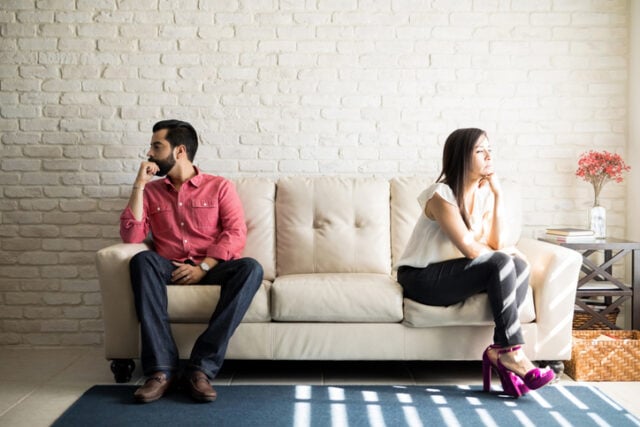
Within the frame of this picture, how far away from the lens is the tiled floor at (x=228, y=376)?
7.67 ft

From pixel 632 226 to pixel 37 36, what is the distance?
132 inches

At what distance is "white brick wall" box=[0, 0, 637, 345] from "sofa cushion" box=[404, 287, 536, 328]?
3.43 ft

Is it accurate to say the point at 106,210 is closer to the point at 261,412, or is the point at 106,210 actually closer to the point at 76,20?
the point at 76,20

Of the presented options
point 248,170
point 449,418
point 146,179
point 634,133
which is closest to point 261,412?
point 449,418

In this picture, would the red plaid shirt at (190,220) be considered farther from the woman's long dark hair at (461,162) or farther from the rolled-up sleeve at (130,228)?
the woman's long dark hair at (461,162)

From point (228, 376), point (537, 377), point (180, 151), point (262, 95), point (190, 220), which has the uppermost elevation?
point (262, 95)

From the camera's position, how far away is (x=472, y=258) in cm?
246

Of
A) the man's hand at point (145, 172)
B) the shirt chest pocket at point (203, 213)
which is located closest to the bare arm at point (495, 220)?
the shirt chest pocket at point (203, 213)

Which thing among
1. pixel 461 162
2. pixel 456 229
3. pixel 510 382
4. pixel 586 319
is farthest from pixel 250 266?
pixel 586 319

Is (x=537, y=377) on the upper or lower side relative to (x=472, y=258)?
lower

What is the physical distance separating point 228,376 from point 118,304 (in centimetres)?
57

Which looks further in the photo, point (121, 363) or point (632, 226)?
point (632, 226)

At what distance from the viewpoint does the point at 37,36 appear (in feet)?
10.8

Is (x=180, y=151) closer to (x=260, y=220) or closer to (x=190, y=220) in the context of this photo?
(x=190, y=220)
